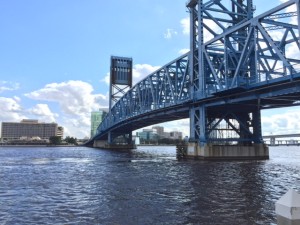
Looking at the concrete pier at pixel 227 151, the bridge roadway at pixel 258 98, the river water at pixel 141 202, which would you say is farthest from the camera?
the concrete pier at pixel 227 151

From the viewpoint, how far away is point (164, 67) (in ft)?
289

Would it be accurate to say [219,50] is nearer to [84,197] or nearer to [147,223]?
[84,197]

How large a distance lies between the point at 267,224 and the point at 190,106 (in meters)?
54.5

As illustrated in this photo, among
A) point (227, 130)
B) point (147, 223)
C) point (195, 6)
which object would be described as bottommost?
point (147, 223)

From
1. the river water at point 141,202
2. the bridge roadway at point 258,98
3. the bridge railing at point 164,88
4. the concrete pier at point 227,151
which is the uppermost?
the bridge railing at point 164,88

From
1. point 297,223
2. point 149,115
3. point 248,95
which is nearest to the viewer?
point 297,223

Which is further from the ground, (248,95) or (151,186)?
(248,95)

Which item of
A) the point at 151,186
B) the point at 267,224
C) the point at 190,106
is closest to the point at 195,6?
the point at 190,106

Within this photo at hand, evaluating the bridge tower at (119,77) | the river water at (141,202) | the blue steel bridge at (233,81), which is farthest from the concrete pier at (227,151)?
the bridge tower at (119,77)

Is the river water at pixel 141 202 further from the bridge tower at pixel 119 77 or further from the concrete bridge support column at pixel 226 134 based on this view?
the bridge tower at pixel 119 77

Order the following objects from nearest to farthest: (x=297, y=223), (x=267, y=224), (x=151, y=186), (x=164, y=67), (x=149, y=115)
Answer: (x=297, y=223) < (x=267, y=224) < (x=151, y=186) < (x=164, y=67) < (x=149, y=115)

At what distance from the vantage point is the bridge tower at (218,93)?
61.7 metres

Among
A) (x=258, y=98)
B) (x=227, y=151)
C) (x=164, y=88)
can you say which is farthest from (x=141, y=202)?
(x=164, y=88)

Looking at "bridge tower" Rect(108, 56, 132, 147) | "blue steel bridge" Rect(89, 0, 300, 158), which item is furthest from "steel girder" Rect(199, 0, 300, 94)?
"bridge tower" Rect(108, 56, 132, 147)
